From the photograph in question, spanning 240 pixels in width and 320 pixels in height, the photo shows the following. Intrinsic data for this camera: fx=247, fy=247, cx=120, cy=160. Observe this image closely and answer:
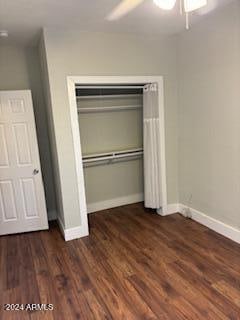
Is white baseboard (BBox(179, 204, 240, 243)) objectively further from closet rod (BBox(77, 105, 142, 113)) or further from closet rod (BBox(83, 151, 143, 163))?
closet rod (BBox(77, 105, 142, 113))

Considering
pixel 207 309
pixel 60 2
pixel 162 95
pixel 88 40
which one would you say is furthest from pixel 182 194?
pixel 60 2

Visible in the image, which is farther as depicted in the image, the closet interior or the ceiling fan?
the closet interior

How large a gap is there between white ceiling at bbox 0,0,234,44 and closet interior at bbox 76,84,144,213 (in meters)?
0.88

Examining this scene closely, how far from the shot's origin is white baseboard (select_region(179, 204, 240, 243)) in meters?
2.86

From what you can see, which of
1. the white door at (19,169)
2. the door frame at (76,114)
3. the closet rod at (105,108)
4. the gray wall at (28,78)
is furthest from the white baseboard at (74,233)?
the closet rod at (105,108)

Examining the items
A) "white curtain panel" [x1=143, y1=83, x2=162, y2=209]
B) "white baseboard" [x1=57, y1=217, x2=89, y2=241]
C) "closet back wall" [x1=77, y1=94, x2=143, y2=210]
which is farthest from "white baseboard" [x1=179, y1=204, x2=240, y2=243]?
"white baseboard" [x1=57, y1=217, x2=89, y2=241]

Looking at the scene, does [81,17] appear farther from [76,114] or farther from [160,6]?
[160,6]

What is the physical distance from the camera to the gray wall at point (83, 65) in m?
2.88

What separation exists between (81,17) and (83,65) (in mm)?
553

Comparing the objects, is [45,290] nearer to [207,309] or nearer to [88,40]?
[207,309]

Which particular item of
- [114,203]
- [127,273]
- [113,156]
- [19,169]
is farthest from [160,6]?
[114,203]

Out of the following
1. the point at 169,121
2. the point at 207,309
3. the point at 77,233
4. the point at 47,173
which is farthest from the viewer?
the point at 47,173

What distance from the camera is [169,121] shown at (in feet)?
11.7

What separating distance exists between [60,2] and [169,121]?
2.04 meters
